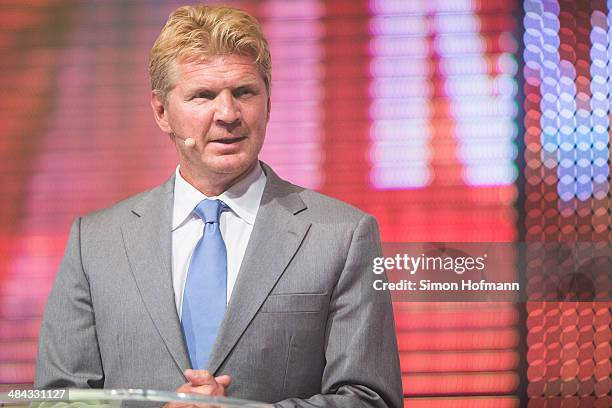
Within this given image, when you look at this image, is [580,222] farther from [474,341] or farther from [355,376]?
[355,376]

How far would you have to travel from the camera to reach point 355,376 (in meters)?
2.16

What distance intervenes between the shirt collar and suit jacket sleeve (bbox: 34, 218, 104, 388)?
1.02ft

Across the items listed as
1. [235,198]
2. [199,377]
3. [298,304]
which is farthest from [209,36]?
[199,377]

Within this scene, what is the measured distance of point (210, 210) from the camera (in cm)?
233

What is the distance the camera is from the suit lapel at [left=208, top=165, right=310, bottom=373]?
2.18 metres

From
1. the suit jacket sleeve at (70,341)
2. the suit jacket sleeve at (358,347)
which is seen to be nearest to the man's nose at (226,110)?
the suit jacket sleeve at (358,347)

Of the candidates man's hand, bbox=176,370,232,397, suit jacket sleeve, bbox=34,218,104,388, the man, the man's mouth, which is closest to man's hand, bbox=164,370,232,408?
man's hand, bbox=176,370,232,397

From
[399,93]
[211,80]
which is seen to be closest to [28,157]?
[211,80]

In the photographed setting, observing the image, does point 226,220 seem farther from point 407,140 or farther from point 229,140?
point 407,140

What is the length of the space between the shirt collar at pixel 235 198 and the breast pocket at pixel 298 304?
0.25 m

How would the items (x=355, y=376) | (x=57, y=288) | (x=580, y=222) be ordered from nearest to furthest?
(x=355, y=376)
(x=57, y=288)
(x=580, y=222)

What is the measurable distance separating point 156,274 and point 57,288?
0.97 feet

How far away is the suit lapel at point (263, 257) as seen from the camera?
218cm

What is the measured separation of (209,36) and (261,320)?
754 mm
